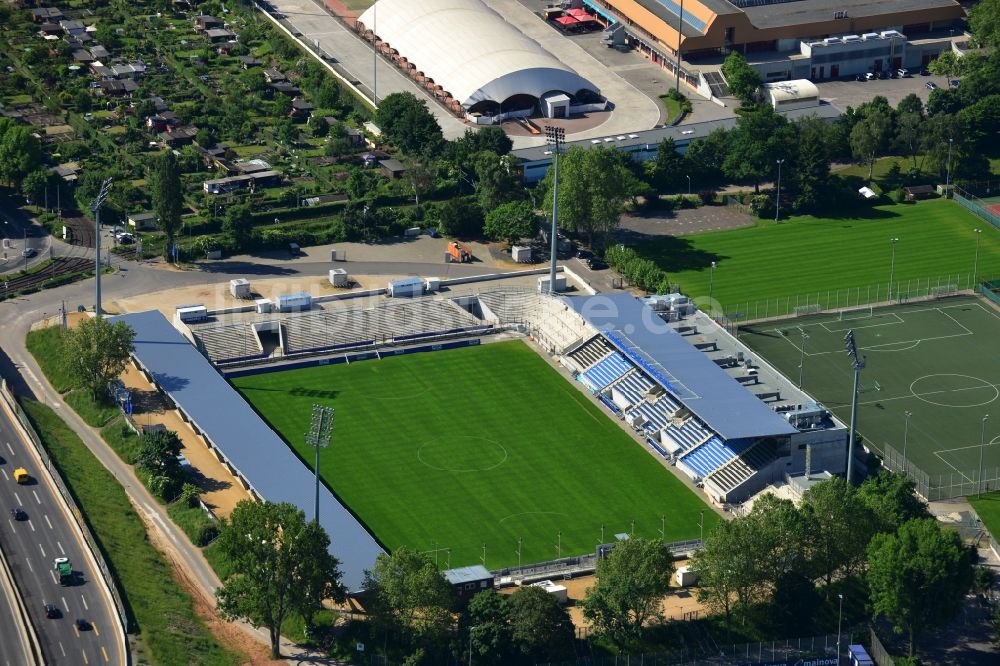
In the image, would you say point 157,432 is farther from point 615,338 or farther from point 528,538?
point 615,338

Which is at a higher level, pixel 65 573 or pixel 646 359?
pixel 646 359

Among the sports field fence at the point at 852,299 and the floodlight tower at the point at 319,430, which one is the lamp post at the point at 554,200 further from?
the floodlight tower at the point at 319,430

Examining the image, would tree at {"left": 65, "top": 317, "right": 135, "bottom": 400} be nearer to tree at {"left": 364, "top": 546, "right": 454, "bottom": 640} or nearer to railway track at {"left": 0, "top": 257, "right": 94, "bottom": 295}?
railway track at {"left": 0, "top": 257, "right": 94, "bottom": 295}

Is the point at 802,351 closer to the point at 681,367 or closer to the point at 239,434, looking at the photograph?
the point at 681,367

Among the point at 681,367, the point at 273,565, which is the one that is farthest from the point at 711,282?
the point at 273,565

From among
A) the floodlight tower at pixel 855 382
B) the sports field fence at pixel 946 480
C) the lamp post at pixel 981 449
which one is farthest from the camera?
the lamp post at pixel 981 449

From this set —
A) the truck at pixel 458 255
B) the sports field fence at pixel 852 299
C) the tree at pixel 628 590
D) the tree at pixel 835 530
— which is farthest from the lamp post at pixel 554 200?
the tree at pixel 628 590

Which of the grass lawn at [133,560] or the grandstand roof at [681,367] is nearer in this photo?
the grass lawn at [133,560]
